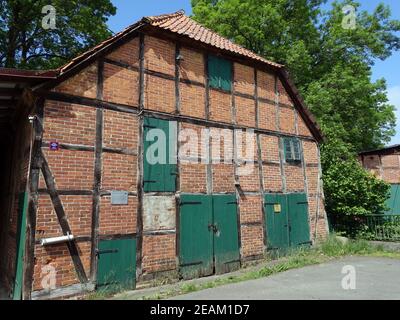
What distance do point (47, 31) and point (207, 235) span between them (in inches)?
535

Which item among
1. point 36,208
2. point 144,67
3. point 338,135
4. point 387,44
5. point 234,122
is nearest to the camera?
point 36,208

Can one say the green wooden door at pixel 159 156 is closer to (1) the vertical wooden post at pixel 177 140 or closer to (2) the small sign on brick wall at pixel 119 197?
(1) the vertical wooden post at pixel 177 140

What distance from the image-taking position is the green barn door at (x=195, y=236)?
8328mm

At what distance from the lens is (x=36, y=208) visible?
253 inches

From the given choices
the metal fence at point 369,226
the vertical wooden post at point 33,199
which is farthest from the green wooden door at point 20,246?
the metal fence at point 369,226

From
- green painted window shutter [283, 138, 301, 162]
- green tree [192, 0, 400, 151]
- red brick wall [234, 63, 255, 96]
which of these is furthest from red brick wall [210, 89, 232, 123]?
green tree [192, 0, 400, 151]

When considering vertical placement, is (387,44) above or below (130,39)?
above

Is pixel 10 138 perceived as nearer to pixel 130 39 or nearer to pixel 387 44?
pixel 130 39

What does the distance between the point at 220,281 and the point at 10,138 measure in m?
7.15

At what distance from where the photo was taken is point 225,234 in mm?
9211

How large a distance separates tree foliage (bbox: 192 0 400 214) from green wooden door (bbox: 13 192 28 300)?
39.0 ft

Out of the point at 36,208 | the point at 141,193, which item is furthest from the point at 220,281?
the point at 36,208

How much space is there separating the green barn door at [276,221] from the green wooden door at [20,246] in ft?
21.0
